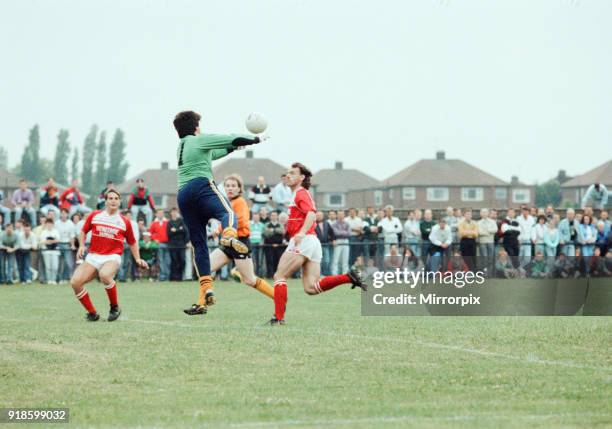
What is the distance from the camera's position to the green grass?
7.02 metres

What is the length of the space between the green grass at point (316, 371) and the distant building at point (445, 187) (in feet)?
320

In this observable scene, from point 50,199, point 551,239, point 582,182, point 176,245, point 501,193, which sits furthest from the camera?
point 582,182

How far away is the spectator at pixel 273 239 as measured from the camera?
1091 inches

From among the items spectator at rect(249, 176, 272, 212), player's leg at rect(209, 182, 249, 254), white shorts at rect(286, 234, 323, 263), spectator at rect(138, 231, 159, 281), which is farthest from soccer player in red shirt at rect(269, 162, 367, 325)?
spectator at rect(249, 176, 272, 212)

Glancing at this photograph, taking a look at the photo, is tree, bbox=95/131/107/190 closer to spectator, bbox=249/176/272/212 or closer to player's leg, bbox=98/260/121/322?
spectator, bbox=249/176/272/212

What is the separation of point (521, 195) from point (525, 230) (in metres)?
93.3

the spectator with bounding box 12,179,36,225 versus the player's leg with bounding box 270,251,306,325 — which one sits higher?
the spectator with bounding box 12,179,36,225

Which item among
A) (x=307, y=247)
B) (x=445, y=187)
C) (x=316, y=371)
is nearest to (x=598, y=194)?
(x=307, y=247)

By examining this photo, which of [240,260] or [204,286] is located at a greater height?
[240,260]

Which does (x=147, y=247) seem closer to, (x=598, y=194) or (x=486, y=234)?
(x=486, y=234)

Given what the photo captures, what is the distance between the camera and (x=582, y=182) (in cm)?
11806

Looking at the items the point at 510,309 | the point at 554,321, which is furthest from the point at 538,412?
the point at 510,309

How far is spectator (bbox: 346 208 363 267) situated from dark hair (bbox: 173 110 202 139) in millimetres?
15596

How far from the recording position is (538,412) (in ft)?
23.0
